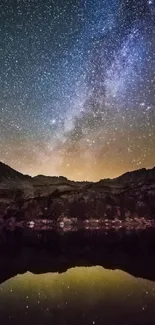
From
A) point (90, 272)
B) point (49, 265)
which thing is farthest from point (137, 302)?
point (49, 265)

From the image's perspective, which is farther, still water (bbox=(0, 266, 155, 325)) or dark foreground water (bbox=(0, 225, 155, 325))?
dark foreground water (bbox=(0, 225, 155, 325))

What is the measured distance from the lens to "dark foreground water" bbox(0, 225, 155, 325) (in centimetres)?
2291

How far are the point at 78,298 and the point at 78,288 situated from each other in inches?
170

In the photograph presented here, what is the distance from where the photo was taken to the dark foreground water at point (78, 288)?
22.9 metres

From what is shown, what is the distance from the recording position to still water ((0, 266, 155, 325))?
73.7 ft

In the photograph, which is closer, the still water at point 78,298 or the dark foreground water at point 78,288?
the still water at point 78,298

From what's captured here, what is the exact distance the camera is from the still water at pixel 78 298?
2245cm

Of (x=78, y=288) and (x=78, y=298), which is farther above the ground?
(x=78, y=288)

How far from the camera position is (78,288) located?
32375 millimetres

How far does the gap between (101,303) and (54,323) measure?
585cm

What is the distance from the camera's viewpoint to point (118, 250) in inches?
2270

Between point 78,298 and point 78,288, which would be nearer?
point 78,298

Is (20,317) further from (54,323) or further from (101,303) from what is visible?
(101,303)

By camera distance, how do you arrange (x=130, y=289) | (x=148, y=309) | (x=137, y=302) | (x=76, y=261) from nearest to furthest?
(x=148, y=309) < (x=137, y=302) < (x=130, y=289) < (x=76, y=261)
